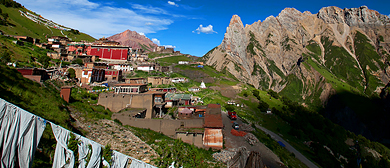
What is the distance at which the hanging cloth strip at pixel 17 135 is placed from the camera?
24.6ft

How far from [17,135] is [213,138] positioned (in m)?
20.6

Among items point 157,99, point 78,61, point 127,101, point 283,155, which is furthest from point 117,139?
point 78,61

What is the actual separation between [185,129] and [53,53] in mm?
47503

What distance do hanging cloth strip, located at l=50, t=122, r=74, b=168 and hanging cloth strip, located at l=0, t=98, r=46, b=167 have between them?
70cm

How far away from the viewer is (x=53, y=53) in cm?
5312

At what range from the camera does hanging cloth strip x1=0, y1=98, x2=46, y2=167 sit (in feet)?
24.6

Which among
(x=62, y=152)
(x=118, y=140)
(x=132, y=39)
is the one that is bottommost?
(x=118, y=140)

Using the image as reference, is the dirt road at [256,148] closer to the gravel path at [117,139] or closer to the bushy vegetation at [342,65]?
the gravel path at [117,139]

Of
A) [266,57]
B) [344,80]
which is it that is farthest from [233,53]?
[344,80]

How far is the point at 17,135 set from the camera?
7754mm

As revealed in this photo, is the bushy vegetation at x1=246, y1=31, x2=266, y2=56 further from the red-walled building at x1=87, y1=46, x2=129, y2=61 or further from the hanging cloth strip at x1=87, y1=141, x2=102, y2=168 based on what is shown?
the hanging cloth strip at x1=87, y1=141, x2=102, y2=168

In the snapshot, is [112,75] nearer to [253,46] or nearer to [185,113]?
[185,113]

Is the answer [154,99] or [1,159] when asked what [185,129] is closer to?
[154,99]

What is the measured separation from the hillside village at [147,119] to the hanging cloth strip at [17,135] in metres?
0.56
